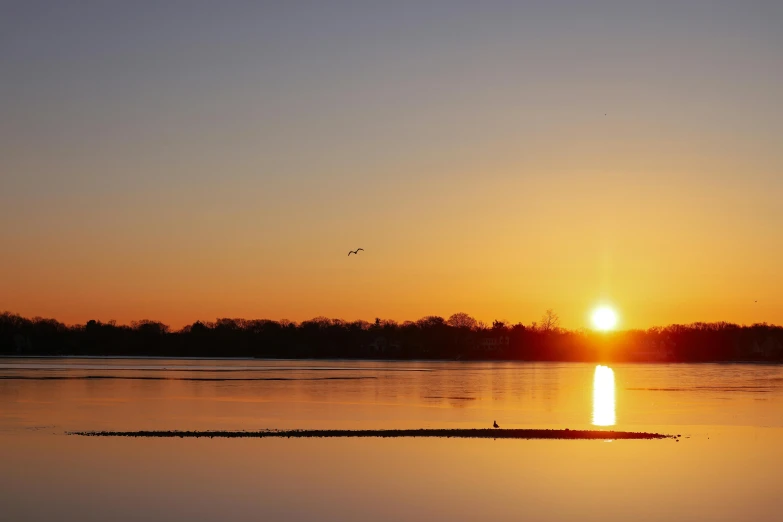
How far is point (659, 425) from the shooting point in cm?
5616

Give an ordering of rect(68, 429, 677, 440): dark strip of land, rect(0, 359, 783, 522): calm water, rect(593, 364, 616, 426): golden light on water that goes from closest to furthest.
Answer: rect(0, 359, 783, 522): calm water → rect(68, 429, 677, 440): dark strip of land → rect(593, 364, 616, 426): golden light on water

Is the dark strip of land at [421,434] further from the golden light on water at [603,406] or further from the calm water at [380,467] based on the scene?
the golden light on water at [603,406]

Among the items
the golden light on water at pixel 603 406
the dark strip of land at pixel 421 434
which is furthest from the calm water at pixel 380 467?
the dark strip of land at pixel 421 434

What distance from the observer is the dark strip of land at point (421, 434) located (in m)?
47.9

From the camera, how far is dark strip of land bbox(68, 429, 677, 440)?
4788 centimetres

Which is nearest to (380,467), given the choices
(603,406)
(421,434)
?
(421,434)

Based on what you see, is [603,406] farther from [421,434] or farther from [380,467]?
[380,467]

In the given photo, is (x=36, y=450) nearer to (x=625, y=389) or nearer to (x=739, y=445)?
(x=739, y=445)

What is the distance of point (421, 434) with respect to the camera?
1956 inches

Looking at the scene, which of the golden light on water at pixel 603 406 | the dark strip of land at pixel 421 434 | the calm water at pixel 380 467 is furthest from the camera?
the golden light on water at pixel 603 406

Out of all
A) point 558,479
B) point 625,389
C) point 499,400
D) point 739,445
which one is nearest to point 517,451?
point 558,479

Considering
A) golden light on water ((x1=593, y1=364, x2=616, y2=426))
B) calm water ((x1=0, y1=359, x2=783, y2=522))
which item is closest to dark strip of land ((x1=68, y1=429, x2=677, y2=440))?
calm water ((x1=0, y1=359, x2=783, y2=522))

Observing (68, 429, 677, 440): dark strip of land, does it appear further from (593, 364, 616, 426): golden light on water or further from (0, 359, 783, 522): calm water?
(593, 364, 616, 426): golden light on water

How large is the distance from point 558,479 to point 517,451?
7.85 meters
